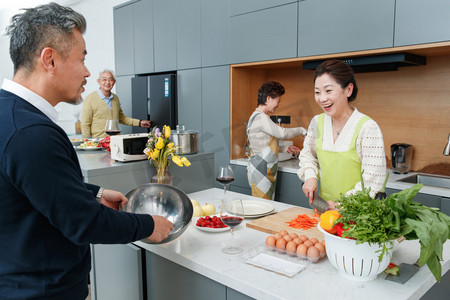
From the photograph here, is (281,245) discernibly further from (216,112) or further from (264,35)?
(216,112)

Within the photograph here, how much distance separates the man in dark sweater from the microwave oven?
904mm

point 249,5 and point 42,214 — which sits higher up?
point 249,5

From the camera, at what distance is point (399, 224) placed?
103 cm

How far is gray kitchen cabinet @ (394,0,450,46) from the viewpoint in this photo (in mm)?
2338

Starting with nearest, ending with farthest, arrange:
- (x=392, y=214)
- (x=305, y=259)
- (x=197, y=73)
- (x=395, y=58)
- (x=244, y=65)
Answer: (x=392, y=214), (x=305, y=259), (x=395, y=58), (x=244, y=65), (x=197, y=73)

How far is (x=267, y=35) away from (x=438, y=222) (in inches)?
102

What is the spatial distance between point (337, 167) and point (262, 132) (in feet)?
4.68

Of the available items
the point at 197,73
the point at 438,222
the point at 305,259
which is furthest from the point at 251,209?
the point at 197,73

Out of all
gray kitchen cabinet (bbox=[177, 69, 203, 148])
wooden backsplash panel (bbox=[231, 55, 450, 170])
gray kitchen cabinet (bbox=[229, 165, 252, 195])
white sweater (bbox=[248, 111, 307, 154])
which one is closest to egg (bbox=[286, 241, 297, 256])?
white sweater (bbox=[248, 111, 307, 154])

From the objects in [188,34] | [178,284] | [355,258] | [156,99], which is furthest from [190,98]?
[355,258]

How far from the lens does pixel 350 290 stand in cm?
108

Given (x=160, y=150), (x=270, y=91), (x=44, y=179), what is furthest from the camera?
(x=270, y=91)

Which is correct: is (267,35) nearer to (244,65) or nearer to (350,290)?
(244,65)

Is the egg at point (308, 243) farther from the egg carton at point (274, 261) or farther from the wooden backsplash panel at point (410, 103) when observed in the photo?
the wooden backsplash panel at point (410, 103)
